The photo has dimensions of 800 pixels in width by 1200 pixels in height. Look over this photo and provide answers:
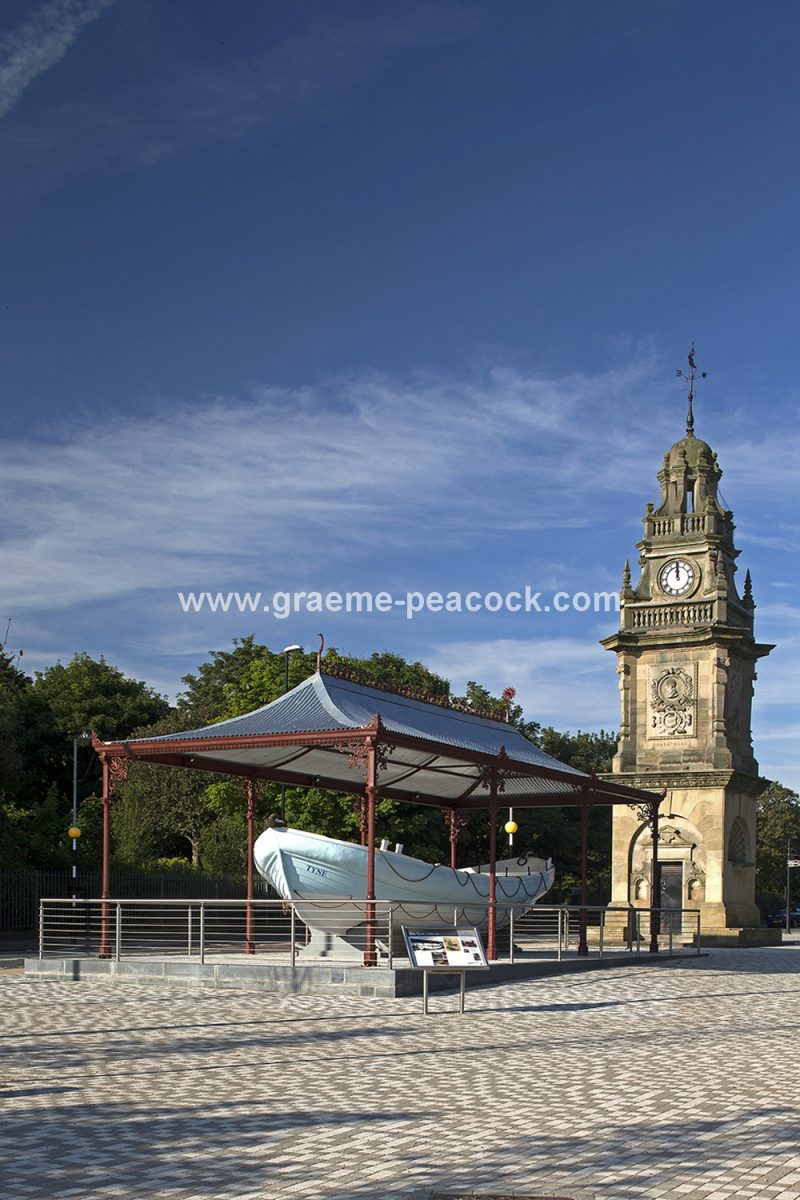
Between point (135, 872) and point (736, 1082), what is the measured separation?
3158cm

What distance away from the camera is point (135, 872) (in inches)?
1630

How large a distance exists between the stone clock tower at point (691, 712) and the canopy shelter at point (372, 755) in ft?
40.3

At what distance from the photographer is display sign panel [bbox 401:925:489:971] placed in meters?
17.3

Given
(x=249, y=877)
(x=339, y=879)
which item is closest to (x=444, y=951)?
(x=339, y=879)

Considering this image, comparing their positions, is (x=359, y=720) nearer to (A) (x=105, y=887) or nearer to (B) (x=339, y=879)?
(B) (x=339, y=879)

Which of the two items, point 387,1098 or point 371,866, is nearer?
point 387,1098

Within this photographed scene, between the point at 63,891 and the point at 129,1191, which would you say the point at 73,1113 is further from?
the point at 63,891

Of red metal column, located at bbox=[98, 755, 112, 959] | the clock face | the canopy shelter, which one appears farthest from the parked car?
red metal column, located at bbox=[98, 755, 112, 959]

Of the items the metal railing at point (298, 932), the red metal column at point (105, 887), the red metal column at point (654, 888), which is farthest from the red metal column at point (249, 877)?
the red metal column at point (654, 888)

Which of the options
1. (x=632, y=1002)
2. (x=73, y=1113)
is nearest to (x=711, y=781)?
(x=632, y=1002)

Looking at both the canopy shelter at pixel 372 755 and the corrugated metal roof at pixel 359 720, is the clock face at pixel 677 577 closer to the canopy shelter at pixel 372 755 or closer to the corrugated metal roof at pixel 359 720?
the canopy shelter at pixel 372 755

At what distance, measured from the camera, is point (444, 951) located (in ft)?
57.7

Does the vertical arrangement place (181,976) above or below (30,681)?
below

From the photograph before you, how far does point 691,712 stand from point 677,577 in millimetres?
4677
